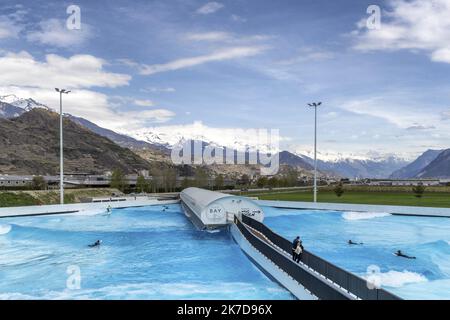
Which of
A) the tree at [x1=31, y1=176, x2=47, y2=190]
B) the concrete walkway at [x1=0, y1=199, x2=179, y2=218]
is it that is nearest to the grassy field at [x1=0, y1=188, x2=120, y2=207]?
the tree at [x1=31, y1=176, x2=47, y2=190]

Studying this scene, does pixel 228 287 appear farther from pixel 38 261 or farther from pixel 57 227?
pixel 57 227

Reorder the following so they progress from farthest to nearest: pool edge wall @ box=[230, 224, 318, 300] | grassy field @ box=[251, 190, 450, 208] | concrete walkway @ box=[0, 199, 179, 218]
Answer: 1. grassy field @ box=[251, 190, 450, 208]
2. concrete walkway @ box=[0, 199, 179, 218]
3. pool edge wall @ box=[230, 224, 318, 300]

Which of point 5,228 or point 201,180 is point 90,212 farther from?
point 201,180

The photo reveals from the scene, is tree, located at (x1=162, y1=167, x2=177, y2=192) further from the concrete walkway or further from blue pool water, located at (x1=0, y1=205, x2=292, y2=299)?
blue pool water, located at (x1=0, y1=205, x2=292, y2=299)

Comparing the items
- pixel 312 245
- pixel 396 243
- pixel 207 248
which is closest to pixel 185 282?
pixel 207 248

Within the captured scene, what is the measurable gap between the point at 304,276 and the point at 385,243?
79.6ft

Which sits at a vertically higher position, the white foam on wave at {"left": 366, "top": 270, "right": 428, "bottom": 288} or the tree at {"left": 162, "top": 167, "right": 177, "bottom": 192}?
the tree at {"left": 162, "top": 167, "right": 177, "bottom": 192}

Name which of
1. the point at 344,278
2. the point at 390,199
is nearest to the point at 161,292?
the point at 344,278

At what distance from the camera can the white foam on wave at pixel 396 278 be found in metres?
27.5

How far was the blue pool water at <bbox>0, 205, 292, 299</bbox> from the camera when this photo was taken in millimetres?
24906

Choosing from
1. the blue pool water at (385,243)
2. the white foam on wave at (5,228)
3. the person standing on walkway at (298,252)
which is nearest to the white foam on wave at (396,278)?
the blue pool water at (385,243)

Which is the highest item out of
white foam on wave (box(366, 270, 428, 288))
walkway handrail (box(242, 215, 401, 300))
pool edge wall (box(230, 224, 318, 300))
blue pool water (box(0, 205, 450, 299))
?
walkway handrail (box(242, 215, 401, 300))

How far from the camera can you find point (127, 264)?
32.6 meters

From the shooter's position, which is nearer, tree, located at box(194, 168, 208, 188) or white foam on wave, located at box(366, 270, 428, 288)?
white foam on wave, located at box(366, 270, 428, 288)
